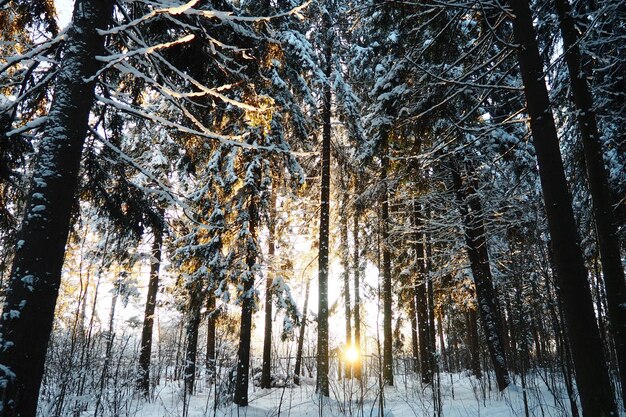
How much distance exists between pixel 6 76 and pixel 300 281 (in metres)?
9.27

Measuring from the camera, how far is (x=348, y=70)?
12.2m

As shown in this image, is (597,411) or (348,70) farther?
(348,70)

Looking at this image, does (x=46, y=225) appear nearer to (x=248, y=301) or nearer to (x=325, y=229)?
(x=248, y=301)

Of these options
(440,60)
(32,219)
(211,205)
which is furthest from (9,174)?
(440,60)

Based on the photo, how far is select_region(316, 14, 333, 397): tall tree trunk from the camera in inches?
355

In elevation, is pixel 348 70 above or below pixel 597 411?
above

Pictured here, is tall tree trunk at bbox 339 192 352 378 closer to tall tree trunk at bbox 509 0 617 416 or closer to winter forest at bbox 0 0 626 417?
winter forest at bbox 0 0 626 417

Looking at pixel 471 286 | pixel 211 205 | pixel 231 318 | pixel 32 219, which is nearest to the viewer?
pixel 32 219

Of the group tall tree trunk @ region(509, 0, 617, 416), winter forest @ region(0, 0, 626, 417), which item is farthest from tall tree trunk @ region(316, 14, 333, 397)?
tall tree trunk @ region(509, 0, 617, 416)

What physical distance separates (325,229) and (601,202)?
6.29 meters

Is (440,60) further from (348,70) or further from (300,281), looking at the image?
(300,281)

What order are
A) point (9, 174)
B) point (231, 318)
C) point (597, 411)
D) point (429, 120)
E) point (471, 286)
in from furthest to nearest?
point (471, 286) → point (231, 318) → point (429, 120) → point (9, 174) → point (597, 411)

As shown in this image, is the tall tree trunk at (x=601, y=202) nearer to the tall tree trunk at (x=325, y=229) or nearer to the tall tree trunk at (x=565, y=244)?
the tall tree trunk at (x=565, y=244)

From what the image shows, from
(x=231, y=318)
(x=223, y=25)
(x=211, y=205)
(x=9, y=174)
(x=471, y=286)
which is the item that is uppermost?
(x=223, y=25)
